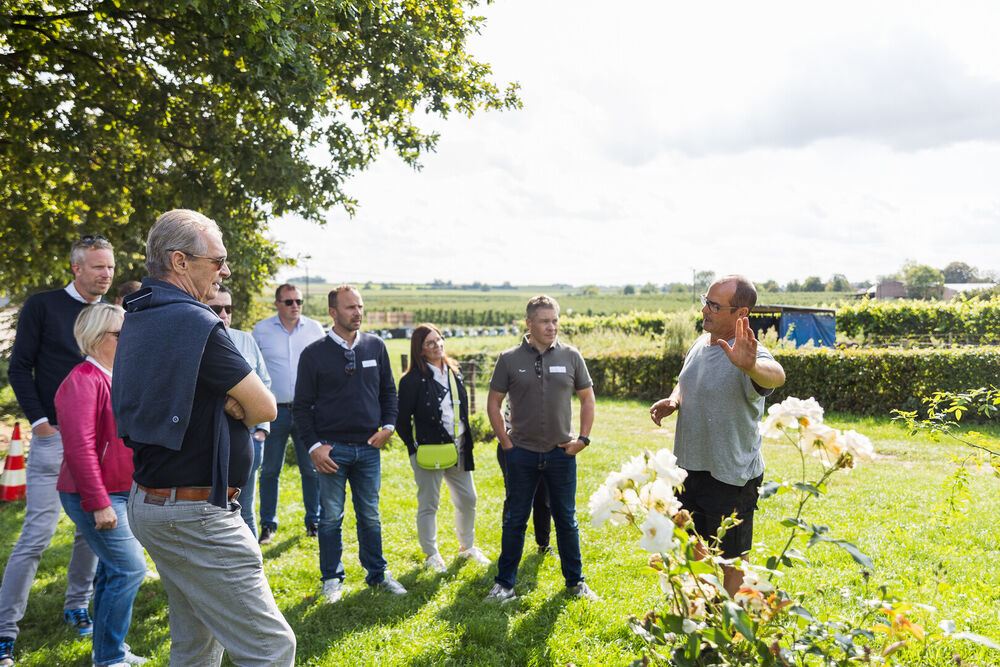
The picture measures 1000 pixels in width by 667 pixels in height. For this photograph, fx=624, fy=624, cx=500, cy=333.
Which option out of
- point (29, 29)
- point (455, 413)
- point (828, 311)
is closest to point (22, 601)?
point (455, 413)

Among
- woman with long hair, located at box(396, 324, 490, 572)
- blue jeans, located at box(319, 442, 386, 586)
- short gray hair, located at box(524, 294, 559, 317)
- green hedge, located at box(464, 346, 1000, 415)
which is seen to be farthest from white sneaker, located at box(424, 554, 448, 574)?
green hedge, located at box(464, 346, 1000, 415)

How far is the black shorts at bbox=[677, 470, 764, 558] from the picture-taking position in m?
3.22

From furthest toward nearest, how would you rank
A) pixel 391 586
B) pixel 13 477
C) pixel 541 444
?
pixel 13 477 → pixel 391 586 → pixel 541 444

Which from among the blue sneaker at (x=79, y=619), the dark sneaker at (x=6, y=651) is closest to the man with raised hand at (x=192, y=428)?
the dark sneaker at (x=6, y=651)

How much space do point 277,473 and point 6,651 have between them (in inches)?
98.7

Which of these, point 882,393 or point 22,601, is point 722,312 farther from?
point 882,393

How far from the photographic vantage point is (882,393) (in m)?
12.7

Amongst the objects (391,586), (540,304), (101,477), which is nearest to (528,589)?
(391,586)

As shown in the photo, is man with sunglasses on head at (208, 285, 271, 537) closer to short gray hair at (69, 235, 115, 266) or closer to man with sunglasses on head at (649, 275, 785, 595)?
short gray hair at (69, 235, 115, 266)

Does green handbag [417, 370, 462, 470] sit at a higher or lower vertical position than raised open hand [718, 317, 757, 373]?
lower

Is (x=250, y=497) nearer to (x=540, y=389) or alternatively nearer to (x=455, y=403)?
(x=455, y=403)

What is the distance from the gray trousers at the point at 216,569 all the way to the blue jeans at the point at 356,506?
6.98 ft

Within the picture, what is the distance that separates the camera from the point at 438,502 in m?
5.12

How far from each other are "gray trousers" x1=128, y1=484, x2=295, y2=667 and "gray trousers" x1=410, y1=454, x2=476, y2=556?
9.15ft
